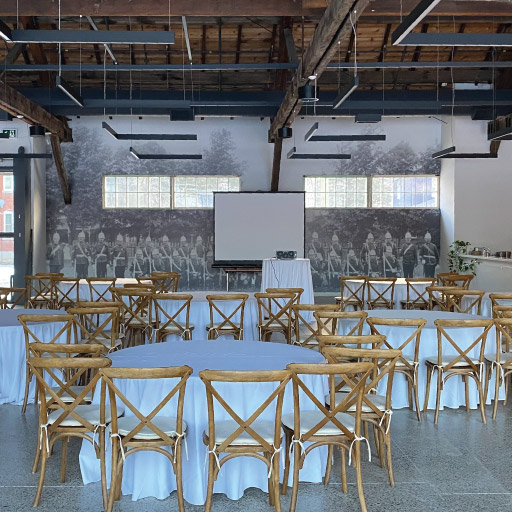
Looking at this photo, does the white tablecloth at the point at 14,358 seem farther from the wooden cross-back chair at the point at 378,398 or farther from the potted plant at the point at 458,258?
the potted plant at the point at 458,258

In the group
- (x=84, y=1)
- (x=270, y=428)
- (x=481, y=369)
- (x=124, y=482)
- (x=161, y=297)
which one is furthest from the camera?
(x=84, y=1)

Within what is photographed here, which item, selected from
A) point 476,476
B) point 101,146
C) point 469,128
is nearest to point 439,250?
point 469,128

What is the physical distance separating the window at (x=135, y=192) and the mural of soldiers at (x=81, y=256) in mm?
962

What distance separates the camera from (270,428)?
3621 mm

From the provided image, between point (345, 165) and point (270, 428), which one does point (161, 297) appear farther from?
point (345, 165)

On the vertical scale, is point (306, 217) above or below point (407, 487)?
above

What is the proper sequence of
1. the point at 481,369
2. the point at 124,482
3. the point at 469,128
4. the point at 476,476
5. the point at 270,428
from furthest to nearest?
the point at 469,128, the point at 481,369, the point at 476,476, the point at 124,482, the point at 270,428

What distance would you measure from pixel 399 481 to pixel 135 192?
1226cm

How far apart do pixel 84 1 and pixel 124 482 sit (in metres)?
6.70

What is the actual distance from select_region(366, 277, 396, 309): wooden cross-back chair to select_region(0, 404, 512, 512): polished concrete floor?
15.6ft

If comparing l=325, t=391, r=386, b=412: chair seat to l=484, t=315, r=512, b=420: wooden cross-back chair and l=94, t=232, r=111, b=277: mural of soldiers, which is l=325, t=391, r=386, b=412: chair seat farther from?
l=94, t=232, r=111, b=277: mural of soldiers

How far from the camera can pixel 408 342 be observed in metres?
5.39

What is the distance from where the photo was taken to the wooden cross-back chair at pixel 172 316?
7301 millimetres

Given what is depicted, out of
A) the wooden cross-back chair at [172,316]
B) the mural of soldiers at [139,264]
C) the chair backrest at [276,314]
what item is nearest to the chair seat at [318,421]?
the chair backrest at [276,314]
